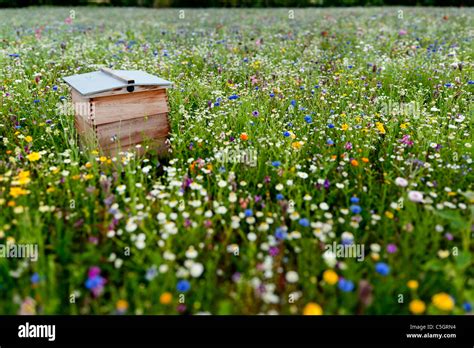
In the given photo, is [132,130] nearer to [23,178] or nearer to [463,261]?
[23,178]

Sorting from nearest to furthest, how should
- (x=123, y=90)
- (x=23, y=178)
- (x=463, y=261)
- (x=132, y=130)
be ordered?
(x=463, y=261), (x=23, y=178), (x=123, y=90), (x=132, y=130)

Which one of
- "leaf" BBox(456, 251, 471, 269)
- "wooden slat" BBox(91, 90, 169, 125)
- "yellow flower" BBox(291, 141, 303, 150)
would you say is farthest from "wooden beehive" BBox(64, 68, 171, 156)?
"leaf" BBox(456, 251, 471, 269)

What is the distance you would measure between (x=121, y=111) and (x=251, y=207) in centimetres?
144

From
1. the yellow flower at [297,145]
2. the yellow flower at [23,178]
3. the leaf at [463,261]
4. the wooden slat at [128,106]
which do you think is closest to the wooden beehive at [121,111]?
the wooden slat at [128,106]

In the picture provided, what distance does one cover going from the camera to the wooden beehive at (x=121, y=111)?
3184 mm

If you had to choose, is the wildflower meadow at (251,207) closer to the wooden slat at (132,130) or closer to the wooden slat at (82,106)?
the wooden slat at (132,130)

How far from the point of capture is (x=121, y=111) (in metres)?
3.31

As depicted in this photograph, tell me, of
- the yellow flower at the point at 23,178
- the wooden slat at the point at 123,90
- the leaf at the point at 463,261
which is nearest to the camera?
the leaf at the point at 463,261

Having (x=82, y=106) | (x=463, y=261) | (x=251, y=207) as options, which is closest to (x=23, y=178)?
(x=82, y=106)

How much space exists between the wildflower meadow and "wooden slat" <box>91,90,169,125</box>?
29cm

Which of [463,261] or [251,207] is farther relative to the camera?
[251,207]

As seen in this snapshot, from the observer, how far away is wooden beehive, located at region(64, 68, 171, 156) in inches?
125
